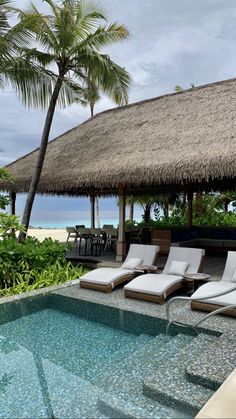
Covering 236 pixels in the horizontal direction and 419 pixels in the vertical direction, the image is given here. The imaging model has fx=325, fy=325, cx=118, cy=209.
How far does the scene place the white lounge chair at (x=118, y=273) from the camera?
612 cm

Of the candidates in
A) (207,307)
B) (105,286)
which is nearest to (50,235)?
(105,286)

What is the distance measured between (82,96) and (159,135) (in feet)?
10.4

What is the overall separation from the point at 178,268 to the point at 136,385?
3.34 meters

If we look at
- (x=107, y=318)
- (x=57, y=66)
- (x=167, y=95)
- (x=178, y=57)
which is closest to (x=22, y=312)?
(x=107, y=318)

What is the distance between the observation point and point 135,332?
4711 millimetres

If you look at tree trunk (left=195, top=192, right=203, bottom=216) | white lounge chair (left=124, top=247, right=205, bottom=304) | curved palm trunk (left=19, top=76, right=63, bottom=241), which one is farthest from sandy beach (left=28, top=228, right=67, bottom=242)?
white lounge chair (left=124, top=247, right=205, bottom=304)

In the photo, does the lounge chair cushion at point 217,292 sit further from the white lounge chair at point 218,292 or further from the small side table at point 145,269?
the small side table at point 145,269

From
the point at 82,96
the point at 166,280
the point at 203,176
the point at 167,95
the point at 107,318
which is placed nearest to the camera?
the point at 107,318

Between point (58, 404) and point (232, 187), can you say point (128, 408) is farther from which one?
point (232, 187)

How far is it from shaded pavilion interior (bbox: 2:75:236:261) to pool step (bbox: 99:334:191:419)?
13.3ft

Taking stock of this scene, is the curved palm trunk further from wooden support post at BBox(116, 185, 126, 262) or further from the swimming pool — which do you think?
the swimming pool

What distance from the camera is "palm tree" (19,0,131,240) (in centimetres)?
852

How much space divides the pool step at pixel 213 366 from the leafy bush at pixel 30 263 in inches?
158

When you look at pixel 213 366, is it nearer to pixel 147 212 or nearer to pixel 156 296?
pixel 156 296
